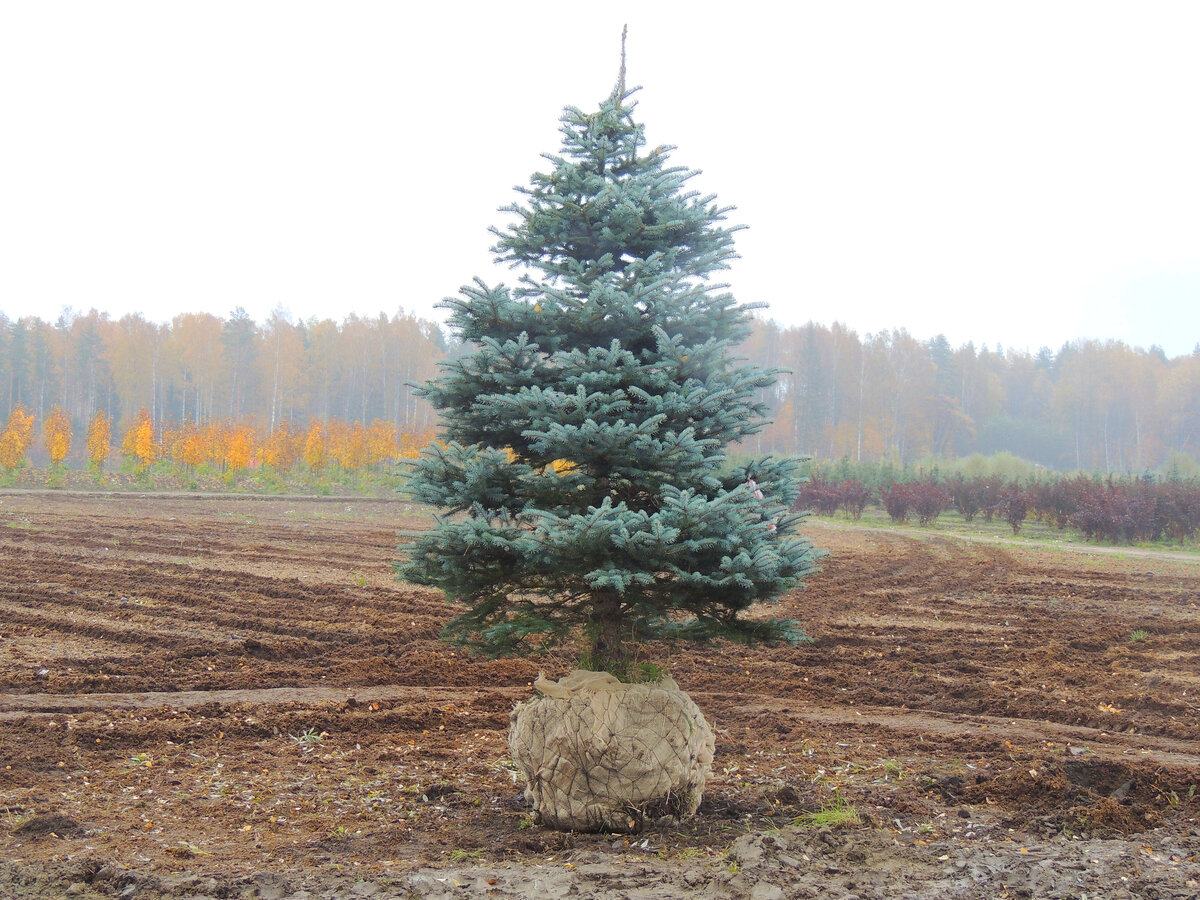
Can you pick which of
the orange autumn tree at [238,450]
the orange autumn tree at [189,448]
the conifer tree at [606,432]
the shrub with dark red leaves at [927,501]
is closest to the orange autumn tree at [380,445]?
Answer: the orange autumn tree at [238,450]

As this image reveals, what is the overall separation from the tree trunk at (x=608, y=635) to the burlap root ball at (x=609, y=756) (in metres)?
0.42

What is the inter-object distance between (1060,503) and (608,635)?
27.2m

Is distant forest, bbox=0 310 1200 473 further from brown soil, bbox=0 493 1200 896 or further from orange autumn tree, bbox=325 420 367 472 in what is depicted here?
brown soil, bbox=0 493 1200 896

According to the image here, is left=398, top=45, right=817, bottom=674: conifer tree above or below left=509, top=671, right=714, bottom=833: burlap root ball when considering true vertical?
above

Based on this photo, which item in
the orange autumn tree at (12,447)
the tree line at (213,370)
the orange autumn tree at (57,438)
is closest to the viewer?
the orange autumn tree at (12,447)

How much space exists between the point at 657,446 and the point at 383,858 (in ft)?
7.78

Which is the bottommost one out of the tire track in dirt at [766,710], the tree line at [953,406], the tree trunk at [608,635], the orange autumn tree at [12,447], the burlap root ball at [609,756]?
the tire track in dirt at [766,710]

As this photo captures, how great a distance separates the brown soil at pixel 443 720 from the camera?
169 inches

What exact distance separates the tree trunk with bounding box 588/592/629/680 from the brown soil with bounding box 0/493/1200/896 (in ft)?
3.04

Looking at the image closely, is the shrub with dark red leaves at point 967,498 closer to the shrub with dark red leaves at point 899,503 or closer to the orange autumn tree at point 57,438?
the shrub with dark red leaves at point 899,503

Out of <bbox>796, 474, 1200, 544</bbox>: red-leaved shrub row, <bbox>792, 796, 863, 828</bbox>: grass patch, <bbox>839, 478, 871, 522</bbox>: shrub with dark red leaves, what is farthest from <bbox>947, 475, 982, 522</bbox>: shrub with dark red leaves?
<bbox>792, 796, 863, 828</bbox>: grass patch

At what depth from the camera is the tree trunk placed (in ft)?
16.1

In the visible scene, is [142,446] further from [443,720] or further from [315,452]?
[443,720]

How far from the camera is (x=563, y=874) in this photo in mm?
3676
